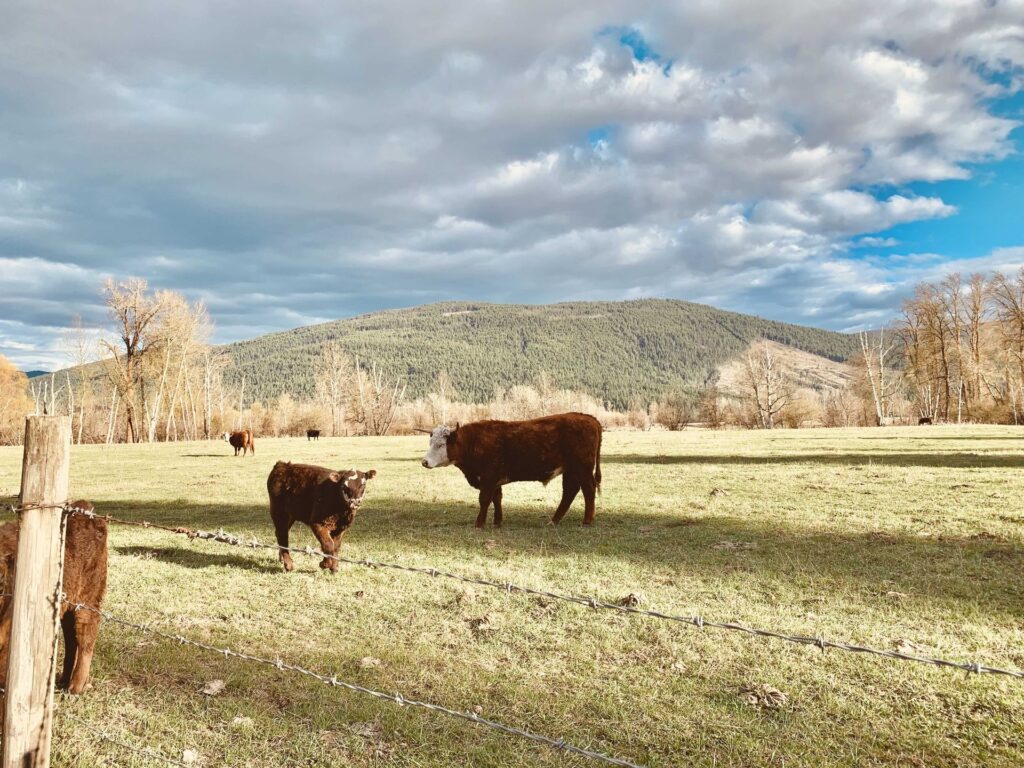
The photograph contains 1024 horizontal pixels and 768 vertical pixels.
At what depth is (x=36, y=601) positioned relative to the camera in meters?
3.29

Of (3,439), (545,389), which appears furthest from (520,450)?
(545,389)

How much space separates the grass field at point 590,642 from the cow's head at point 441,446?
1230mm

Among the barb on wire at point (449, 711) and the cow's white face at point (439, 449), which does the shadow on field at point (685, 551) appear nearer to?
the cow's white face at point (439, 449)

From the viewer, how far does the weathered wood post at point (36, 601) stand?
3219 mm

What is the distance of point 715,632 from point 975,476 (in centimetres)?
1467

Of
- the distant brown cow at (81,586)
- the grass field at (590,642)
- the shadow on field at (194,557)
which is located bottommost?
the grass field at (590,642)

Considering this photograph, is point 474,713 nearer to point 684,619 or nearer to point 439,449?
point 684,619

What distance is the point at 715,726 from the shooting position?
4.09 meters

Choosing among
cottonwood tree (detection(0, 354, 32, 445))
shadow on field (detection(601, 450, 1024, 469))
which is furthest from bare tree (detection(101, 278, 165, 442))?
shadow on field (detection(601, 450, 1024, 469))

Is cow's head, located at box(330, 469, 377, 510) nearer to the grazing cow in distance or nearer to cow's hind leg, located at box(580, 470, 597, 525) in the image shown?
the grazing cow in distance

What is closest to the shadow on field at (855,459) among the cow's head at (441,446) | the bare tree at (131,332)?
the cow's head at (441,446)

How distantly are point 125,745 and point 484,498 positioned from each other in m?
7.58

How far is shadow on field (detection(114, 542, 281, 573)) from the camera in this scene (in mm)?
8320

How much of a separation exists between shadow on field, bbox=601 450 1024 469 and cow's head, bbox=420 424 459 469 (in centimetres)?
1247
